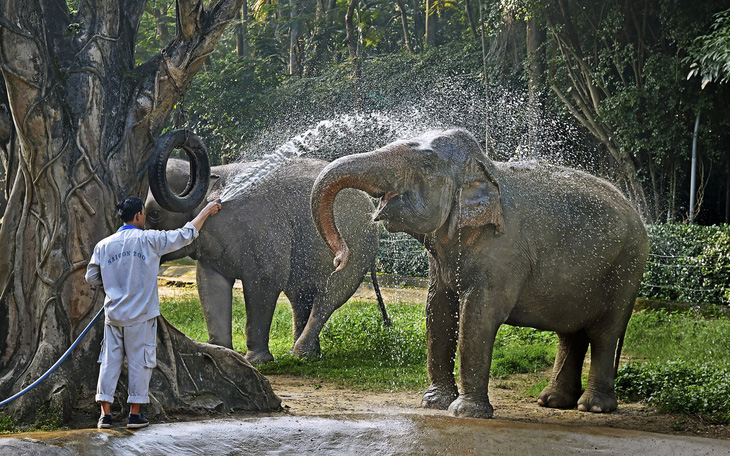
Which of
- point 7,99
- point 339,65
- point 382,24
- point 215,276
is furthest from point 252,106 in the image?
point 7,99

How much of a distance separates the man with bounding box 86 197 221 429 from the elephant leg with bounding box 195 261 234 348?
3.76m

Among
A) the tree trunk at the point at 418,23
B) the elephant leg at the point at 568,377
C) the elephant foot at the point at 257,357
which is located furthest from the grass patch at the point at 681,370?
the tree trunk at the point at 418,23

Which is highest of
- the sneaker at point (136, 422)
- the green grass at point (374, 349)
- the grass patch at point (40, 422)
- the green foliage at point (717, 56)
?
the green foliage at point (717, 56)

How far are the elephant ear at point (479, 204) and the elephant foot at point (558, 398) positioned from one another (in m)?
1.71

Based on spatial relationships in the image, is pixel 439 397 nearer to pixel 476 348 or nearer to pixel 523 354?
pixel 476 348

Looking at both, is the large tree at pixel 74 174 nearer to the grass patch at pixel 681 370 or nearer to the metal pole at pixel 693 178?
the grass patch at pixel 681 370

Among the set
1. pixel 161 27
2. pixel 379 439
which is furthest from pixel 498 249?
pixel 161 27

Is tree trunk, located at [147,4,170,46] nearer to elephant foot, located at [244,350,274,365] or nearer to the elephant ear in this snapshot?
elephant foot, located at [244,350,274,365]

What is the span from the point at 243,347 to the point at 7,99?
16.8 ft

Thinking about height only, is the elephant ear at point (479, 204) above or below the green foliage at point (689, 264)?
above

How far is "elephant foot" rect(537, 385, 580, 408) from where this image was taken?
286 inches

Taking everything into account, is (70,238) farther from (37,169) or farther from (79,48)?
(79,48)

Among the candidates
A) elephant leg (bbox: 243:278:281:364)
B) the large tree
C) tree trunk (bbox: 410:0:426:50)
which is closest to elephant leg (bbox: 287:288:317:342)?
elephant leg (bbox: 243:278:281:364)

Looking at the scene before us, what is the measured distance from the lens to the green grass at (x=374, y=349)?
8711mm
